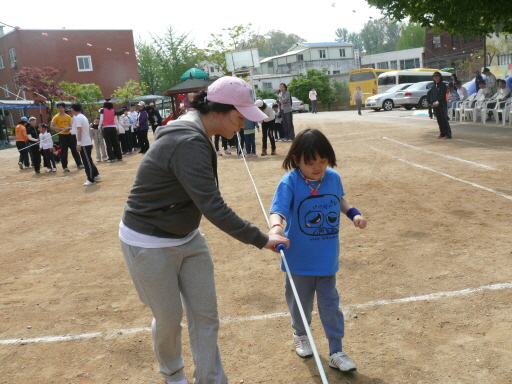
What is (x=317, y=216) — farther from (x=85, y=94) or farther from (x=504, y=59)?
(x=85, y=94)

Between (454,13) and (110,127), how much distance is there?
37.1 feet

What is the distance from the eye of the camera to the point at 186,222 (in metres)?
2.67

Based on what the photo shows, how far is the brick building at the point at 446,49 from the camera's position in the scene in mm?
60375

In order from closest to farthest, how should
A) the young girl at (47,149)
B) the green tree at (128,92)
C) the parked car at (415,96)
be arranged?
the young girl at (47,149), the parked car at (415,96), the green tree at (128,92)

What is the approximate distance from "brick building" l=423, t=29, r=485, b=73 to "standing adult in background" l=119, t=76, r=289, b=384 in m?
63.1

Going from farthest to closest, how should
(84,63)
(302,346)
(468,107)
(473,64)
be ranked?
(473,64)
(84,63)
(468,107)
(302,346)

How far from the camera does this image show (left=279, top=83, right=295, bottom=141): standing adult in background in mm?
17328

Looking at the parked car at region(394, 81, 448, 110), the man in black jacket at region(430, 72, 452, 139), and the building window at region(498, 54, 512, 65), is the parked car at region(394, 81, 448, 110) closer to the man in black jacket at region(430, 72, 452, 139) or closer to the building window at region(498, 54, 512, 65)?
the building window at region(498, 54, 512, 65)

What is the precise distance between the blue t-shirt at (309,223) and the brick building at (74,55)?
4442cm

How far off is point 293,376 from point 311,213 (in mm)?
1082

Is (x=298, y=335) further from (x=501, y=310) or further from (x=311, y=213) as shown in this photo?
(x=501, y=310)

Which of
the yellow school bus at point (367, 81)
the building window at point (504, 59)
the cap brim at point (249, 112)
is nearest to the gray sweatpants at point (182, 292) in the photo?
the cap brim at point (249, 112)

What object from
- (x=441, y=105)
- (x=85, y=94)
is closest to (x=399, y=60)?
(x=85, y=94)

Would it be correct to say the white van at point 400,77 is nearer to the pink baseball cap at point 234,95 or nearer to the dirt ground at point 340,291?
the dirt ground at point 340,291
